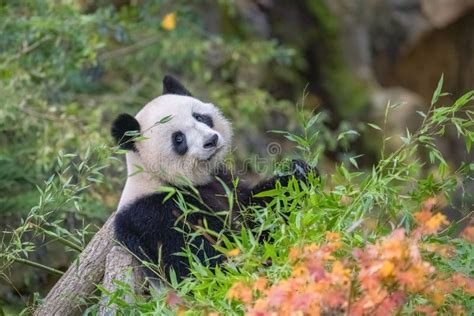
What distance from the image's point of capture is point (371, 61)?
13102 mm

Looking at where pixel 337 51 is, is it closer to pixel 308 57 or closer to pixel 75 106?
pixel 308 57

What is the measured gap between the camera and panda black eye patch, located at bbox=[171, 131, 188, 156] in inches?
206

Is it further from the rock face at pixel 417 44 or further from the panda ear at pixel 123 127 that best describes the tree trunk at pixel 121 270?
the rock face at pixel 417 44

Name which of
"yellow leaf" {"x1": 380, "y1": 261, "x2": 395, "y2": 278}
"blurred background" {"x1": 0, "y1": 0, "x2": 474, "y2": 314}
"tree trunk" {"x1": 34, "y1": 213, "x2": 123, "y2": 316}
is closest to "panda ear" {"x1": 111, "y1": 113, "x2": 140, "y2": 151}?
"blurred background" {"x1": 0, "y1": 0, "x2": 474, "y2": 314}

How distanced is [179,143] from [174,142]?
3cm

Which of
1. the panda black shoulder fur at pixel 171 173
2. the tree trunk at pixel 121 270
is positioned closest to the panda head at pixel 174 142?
the panda black shoulder fur at pixel 171 173

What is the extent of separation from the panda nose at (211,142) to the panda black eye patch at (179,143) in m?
0.16

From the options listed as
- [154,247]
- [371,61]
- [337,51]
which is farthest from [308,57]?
[154,247]

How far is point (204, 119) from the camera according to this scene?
211 inches

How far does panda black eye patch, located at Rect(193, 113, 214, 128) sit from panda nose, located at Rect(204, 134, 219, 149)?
0.82 feet

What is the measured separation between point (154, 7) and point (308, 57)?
3820 millimetres

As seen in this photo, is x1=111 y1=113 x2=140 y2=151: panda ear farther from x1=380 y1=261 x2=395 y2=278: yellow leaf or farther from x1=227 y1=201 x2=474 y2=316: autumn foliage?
x1=380 y1=261 x2=395 y2=278: yellow leaf

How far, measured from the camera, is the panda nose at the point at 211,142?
5.11 metres

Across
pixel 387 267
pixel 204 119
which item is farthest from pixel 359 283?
pixel 204 119
